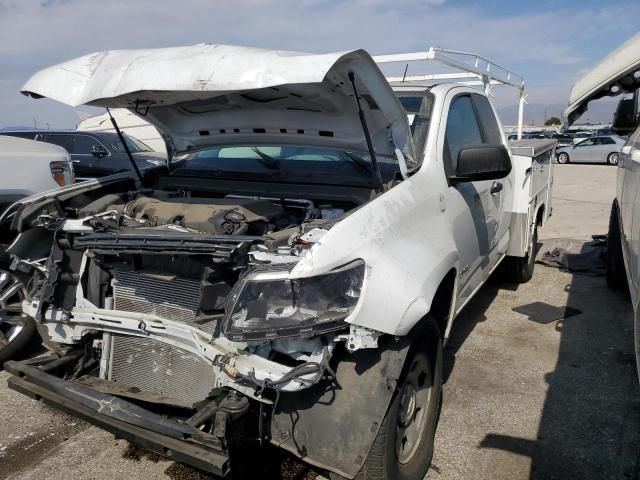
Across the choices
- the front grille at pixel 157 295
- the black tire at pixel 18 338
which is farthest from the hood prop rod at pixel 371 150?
the black tire at pixel 18 338

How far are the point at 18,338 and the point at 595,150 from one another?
86.7ft

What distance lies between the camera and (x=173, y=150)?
14.3ft

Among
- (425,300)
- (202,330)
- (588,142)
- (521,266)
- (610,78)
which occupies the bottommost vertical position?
(521,266)

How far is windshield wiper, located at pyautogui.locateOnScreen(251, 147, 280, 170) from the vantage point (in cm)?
376

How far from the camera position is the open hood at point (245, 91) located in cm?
258

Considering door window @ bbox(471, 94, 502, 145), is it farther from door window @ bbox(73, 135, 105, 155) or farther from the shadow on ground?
door window @ bbox(73, 135, 105, 155)

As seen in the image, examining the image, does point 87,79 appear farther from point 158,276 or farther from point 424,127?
point 424,127

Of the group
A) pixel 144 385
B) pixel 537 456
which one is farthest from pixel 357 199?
pixel 537 456

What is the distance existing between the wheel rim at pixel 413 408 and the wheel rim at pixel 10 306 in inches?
121

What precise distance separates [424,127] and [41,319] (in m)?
2.47

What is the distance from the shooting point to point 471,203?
12.2ft

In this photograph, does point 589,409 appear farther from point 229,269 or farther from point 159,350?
point 159,350

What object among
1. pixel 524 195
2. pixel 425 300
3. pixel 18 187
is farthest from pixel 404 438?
pixel 18 187

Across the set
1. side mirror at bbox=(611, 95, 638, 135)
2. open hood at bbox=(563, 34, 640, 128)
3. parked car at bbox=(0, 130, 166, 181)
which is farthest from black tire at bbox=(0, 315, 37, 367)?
parked car at bbox=(0, 130, 166, 181)
